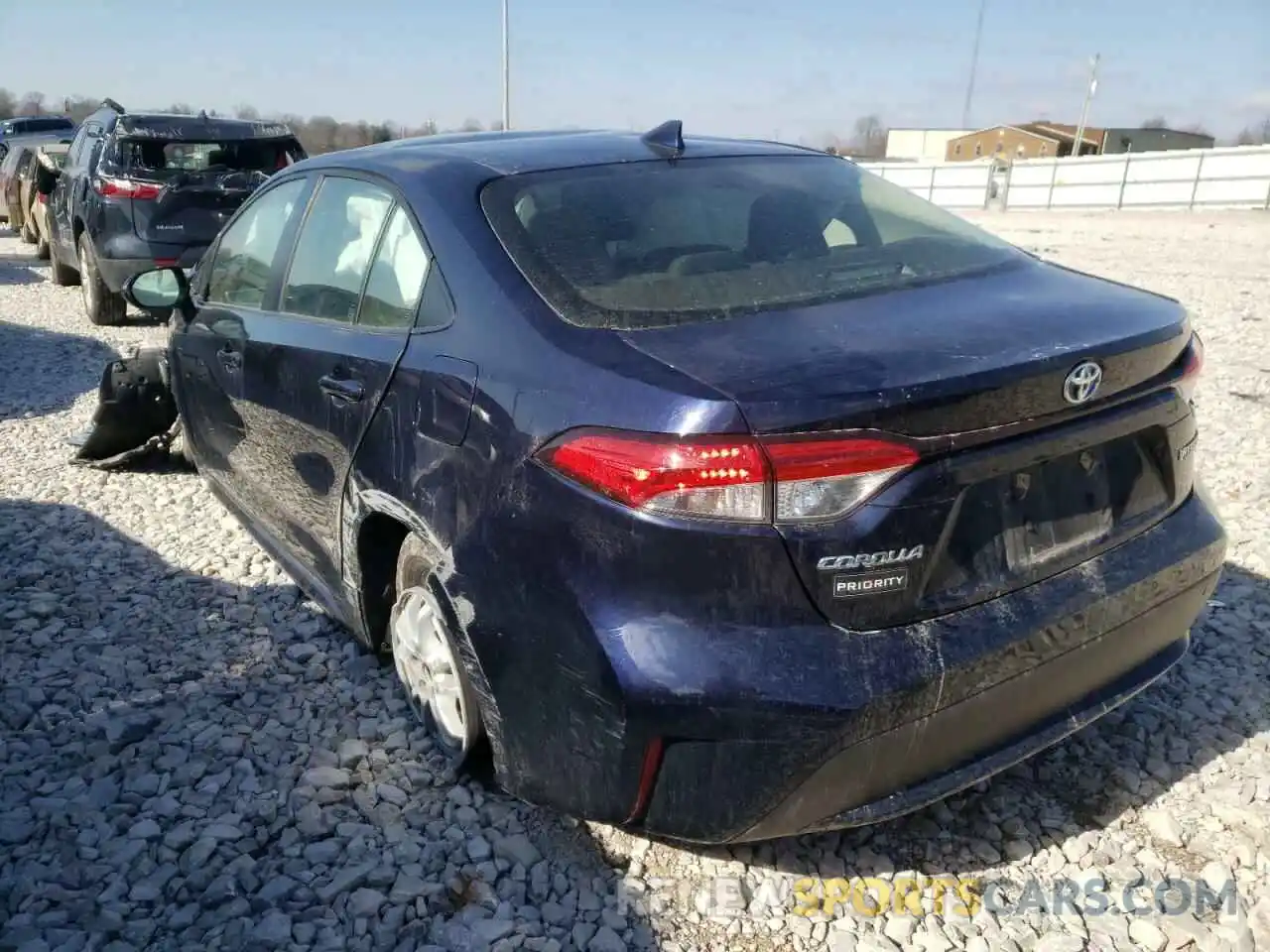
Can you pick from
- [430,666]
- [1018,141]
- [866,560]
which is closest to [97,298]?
[430,666]

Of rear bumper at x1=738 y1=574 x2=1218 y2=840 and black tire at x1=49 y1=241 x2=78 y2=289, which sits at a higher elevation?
rear bumper at x1=738 y1=574 x2=1218 y2=840

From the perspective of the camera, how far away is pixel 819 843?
244cm

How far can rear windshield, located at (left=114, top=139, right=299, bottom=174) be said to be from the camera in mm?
8648

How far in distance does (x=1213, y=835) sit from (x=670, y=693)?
5.35 feet

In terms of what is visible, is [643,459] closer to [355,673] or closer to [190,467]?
[355,673]

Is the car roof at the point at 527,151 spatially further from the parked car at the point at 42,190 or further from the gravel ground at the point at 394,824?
the parked car at the point at 42,190

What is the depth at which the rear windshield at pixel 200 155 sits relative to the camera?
28.4 feet

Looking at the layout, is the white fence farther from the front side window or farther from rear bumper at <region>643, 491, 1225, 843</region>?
rear bumper at <region>643, 491, 1225, 843</region>

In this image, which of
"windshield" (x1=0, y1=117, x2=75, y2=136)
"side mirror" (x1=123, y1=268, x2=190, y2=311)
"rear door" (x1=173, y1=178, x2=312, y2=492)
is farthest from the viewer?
"windshield" (x1=0, y1=117, x2=75, y2=136)

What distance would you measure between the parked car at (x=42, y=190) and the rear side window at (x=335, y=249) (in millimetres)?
10078

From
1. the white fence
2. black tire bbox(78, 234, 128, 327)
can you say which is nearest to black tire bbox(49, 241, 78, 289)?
black tire bbox(78, 234, 128, 327)

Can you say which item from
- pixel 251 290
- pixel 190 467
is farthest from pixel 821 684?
pixel 190 467

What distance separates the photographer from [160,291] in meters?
4.19

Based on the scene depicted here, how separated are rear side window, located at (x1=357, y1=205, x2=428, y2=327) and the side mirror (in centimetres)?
185
